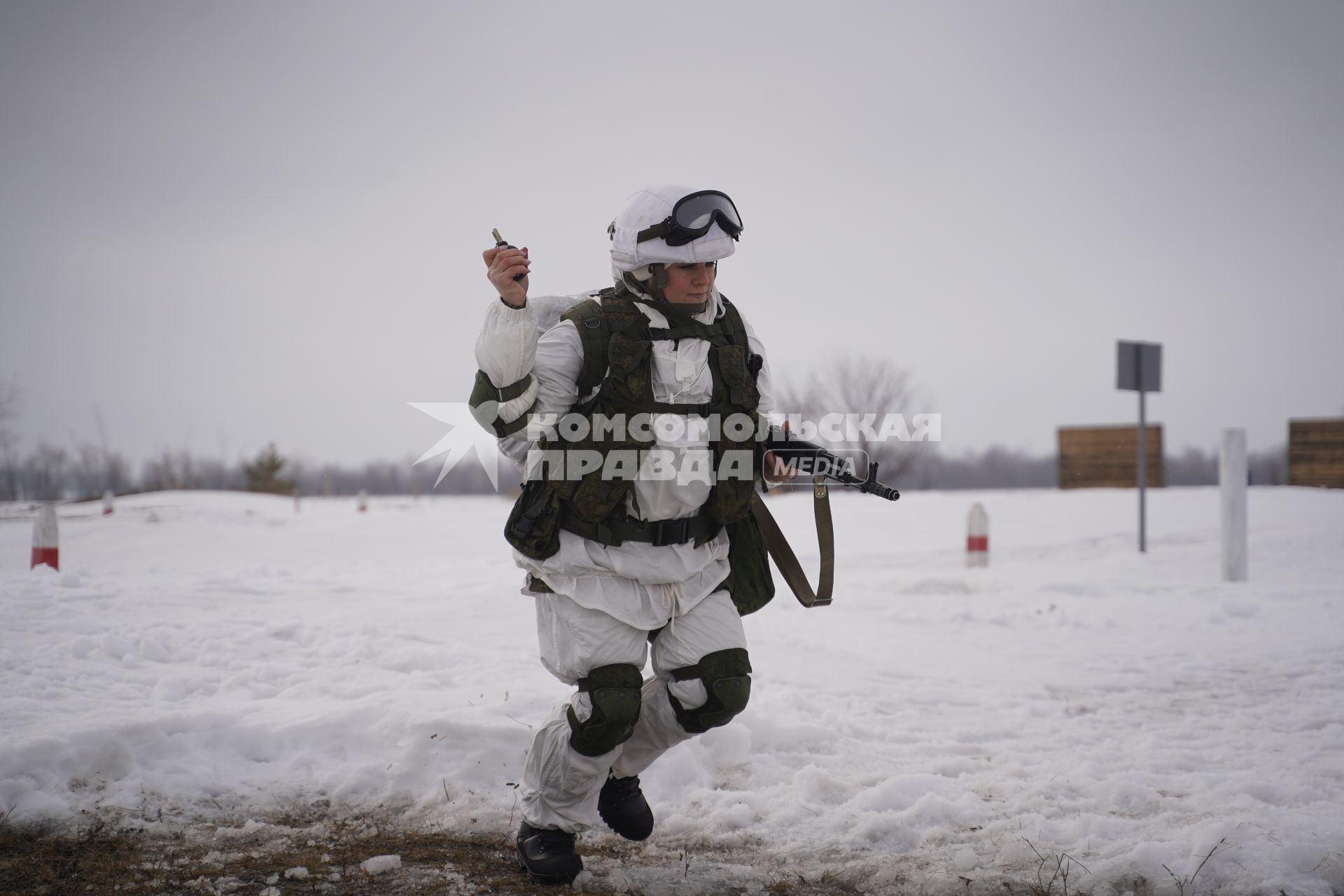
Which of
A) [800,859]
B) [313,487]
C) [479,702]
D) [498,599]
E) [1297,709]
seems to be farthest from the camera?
[313,487]

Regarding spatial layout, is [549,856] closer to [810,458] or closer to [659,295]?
[810,458]

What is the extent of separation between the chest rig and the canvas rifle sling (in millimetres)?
263

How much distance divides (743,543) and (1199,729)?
295 cm

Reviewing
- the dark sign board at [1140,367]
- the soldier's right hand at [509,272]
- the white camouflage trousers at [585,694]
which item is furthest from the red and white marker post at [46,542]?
the dark sign board at [1140,367]

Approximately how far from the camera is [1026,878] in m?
2.82

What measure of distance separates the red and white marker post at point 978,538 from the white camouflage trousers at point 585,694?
28.4 feet

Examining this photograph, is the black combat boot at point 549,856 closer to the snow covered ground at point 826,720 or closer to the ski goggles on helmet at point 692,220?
the snow covered ground at point 826,720

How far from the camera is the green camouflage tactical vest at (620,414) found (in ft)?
9.25

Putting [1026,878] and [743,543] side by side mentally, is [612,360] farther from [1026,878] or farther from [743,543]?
[1026,878]

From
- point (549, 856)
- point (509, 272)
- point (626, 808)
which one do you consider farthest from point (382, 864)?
point (509, 272)

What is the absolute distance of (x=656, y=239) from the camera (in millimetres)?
2943

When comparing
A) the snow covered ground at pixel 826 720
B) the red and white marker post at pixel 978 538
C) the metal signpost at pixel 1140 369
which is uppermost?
the metal signpost at pixel 1140 369

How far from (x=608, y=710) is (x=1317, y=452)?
21275mm

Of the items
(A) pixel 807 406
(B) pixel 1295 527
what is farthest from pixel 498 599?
(A) pixel 807 406
